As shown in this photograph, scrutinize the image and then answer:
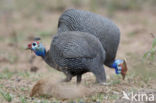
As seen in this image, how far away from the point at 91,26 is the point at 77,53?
25.6 inches

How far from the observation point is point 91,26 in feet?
16.5

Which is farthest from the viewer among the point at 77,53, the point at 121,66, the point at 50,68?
the point at 50,68

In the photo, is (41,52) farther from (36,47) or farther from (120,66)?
(120,66)

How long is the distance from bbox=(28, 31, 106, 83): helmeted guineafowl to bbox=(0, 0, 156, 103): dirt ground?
28 cm

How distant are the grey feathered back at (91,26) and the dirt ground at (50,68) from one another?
50cm

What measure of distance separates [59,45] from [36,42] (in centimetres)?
47

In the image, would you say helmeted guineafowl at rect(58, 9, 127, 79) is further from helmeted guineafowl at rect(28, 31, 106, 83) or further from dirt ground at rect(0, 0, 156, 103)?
dirt ground at rect(0, 0, 156, 103)

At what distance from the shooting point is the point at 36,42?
16.3 ft

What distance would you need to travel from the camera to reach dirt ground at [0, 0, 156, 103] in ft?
15.0

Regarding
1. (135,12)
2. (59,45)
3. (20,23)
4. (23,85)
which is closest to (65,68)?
(59,45)

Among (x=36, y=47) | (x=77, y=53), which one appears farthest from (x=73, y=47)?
(x=36, y=47)

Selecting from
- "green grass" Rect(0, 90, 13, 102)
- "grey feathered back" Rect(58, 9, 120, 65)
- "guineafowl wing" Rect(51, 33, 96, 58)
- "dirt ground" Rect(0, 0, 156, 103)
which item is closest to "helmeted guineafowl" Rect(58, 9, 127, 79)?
"grey feathered back" Rect(58, 9, 120, 65)

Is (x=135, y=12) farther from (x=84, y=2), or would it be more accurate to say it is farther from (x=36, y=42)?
(x=36, y=42)

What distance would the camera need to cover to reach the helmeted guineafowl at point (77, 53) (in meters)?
4.60
